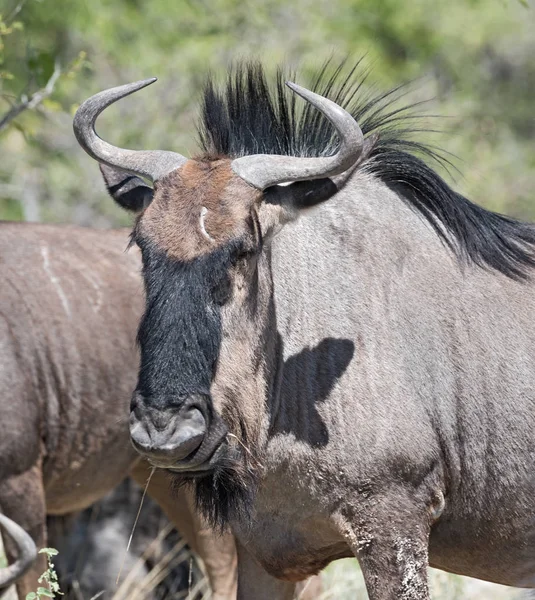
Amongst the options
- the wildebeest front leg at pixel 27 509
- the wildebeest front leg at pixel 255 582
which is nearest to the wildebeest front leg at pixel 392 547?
the wildebeest front leg at pixel 255 582

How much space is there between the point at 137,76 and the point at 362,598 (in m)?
6.51

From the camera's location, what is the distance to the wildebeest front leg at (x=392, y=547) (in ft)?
12.1

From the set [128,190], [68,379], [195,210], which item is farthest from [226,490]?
[68,379]

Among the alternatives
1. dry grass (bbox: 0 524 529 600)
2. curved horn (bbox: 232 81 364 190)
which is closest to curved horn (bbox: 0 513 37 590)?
curved horn (bbox: 232 81 364 190)

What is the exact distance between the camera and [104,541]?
7.36m

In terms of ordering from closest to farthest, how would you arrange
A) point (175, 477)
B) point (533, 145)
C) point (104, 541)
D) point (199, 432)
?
1. point (199, 432)
2. point (175, 477)
3. point (104, 541)
4. point (533, 145)

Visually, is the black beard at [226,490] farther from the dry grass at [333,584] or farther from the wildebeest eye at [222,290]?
the dry grass at [333,584]

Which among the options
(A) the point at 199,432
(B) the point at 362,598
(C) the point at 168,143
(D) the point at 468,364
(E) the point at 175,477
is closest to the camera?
(A) the point at 199,432

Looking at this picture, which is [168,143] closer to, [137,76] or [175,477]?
[137,76]

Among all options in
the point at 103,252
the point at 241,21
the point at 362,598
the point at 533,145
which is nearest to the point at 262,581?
the point at 362,598

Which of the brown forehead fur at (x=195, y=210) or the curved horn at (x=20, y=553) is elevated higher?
the brown forehead fur at (x=195, y=210)

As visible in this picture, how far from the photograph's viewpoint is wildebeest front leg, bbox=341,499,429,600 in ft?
12.1

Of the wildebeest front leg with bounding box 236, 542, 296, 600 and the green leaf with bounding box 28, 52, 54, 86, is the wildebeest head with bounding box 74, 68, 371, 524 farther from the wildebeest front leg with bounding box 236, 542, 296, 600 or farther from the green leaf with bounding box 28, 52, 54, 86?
the green leaf with bounding box 28, 52, 54, 86

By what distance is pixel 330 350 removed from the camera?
3.85 metres
